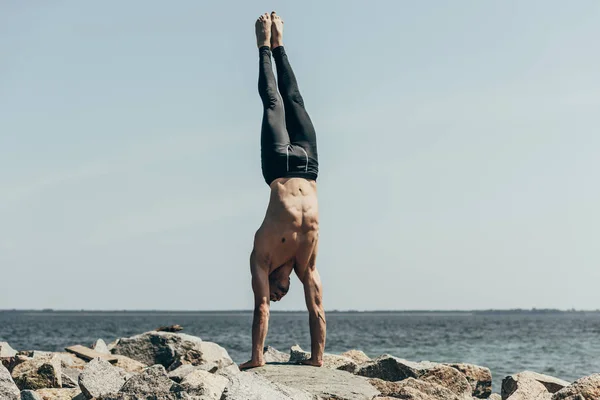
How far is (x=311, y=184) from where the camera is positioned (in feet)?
28.2

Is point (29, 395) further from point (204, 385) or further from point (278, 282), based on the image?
point (278, 282)

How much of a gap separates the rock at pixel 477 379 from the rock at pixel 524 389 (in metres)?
0.98

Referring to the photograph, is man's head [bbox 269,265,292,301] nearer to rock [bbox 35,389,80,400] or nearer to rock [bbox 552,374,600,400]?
rock [bbox 35,389,80,400]

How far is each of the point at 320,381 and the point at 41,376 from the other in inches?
131

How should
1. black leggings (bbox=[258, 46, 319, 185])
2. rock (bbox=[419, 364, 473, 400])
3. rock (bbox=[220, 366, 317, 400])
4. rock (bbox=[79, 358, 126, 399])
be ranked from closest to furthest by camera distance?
rock (bbox=[220, 366, 317, 400]) < rock (bbox=[79, 358, 126, 399]) < black leggings (bbox=[258, 46, 319, 185]) < rock (bbox=[419, 364, 473, 400])

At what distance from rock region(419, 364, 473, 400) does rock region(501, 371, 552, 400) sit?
48 centimetres

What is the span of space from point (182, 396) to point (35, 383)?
2.96m

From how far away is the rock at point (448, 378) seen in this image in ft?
30.6

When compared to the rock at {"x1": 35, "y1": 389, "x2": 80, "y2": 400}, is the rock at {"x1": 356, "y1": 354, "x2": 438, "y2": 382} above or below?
above

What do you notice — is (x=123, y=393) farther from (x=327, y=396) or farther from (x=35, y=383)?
(x=35, y=383)

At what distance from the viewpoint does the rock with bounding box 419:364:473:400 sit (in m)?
9.33

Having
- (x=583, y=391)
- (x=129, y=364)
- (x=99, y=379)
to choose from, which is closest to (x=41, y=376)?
(x=99, y=379)

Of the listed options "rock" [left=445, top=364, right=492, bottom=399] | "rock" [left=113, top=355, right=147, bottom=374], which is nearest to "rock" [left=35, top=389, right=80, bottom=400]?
"rock" [left=113, top=355, right=147, bottom=374]

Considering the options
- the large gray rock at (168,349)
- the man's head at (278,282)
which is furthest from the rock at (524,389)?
the large gray rock at (168,349)
